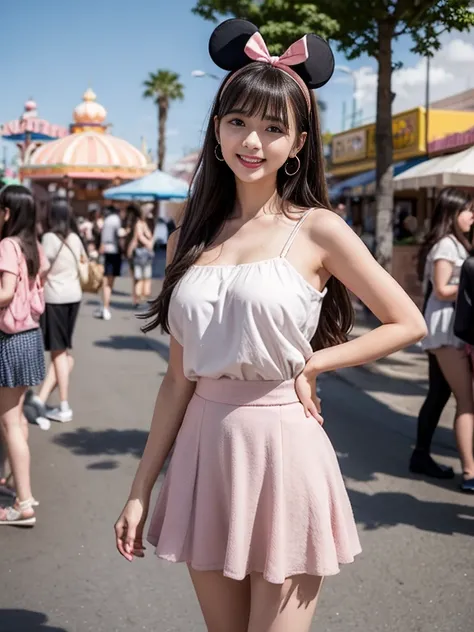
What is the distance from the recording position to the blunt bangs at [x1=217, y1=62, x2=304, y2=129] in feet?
6.44

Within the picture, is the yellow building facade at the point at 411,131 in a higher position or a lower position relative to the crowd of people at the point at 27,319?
higher

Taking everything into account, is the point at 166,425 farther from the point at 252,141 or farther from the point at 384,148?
the point at 384,148

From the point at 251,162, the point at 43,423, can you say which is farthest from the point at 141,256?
the point at 251,162

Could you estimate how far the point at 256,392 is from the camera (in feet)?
6.35

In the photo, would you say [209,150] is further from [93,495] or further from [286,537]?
[93,495]

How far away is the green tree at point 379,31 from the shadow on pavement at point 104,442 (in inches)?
209

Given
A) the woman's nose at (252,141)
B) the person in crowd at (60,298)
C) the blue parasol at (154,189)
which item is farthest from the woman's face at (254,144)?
the blue parasol at (154,189)

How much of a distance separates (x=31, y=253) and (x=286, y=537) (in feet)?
9.54

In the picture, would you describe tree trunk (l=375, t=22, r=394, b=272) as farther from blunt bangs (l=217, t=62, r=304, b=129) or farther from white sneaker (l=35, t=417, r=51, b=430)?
blunt bangs (l=217, t=62, r=304, b=129)

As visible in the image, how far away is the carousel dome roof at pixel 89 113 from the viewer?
44000mm

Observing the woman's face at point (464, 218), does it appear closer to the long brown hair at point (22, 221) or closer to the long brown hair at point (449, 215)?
the long brown hair at point (449, 215)

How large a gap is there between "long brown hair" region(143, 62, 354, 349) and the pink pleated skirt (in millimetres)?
290

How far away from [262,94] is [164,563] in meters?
2.67

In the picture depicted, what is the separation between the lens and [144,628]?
3.30 m
